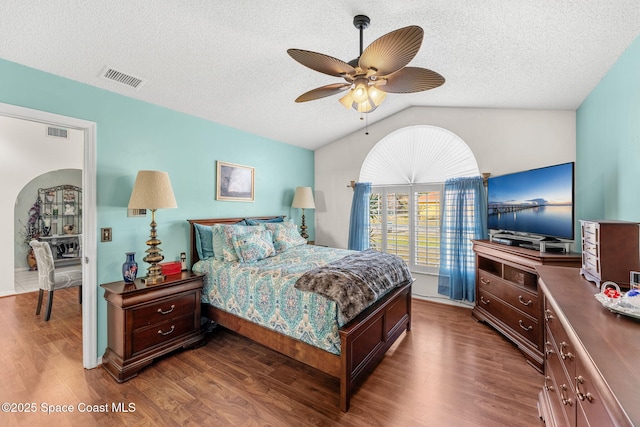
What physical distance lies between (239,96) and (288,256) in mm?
1847

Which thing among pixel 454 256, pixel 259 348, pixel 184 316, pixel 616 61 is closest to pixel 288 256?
pixel 259 348

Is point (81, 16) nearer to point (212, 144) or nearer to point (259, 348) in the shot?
point (212, 144)

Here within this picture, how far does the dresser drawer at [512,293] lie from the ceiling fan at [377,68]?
2.08 metres

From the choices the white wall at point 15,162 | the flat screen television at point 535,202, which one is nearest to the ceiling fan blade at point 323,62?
the flat screen television at point 535,202

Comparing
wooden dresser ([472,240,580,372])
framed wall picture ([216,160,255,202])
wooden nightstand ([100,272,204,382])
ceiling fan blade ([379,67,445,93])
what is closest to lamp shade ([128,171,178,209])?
wooden nightstand ([100,272,204,382])

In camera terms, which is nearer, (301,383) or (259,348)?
(301,383)

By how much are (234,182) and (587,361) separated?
3.58 meters

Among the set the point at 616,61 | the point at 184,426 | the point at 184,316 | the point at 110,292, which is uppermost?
the point at 616,61

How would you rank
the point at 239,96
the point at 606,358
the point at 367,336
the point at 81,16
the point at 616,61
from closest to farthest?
the point at 606,358, the point at 81,16, the point at 616,61, the point at 367,336, the point at 239,96

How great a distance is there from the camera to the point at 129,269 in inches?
96.7

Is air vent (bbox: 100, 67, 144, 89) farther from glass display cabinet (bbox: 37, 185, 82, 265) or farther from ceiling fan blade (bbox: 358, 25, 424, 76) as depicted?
glass display cabinet (bbox: 37, 185, 82, 265)

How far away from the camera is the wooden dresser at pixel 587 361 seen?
716 mm

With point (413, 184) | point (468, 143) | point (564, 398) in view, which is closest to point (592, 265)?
point (564, 398)

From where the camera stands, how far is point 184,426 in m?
1.76
